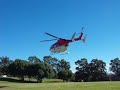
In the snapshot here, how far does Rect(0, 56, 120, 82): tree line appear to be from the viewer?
129 m

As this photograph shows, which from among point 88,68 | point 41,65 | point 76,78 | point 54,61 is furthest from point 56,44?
point 54,61

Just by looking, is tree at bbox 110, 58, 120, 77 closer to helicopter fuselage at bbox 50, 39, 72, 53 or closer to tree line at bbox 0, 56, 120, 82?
tree line at bbox 0, 56, 120, 82

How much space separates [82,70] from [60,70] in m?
18.2

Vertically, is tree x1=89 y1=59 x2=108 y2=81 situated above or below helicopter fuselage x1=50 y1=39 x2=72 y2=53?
above

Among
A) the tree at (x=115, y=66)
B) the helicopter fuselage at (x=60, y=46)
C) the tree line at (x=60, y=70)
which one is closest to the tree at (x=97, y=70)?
the tree line at (x=60, y=70)

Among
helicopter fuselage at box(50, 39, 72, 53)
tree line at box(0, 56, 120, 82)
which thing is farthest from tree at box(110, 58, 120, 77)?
helicopter fuselage at box(50, 39, 72, 53)

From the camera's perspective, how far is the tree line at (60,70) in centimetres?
12900

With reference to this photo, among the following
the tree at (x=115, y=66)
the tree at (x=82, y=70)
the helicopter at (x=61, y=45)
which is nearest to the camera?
the helicopter at (x=61, y=45)

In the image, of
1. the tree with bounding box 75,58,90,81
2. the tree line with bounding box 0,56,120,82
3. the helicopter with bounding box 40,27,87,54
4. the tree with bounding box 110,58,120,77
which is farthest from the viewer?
the tree with bounding box 110,58,120,77

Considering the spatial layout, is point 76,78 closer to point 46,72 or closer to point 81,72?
point 81,72

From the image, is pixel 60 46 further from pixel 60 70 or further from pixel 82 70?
pixel 82 70

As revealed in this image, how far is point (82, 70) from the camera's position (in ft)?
531

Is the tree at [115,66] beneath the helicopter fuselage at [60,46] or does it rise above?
above

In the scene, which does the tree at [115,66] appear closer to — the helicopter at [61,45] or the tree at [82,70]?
the tree at [82,70]
